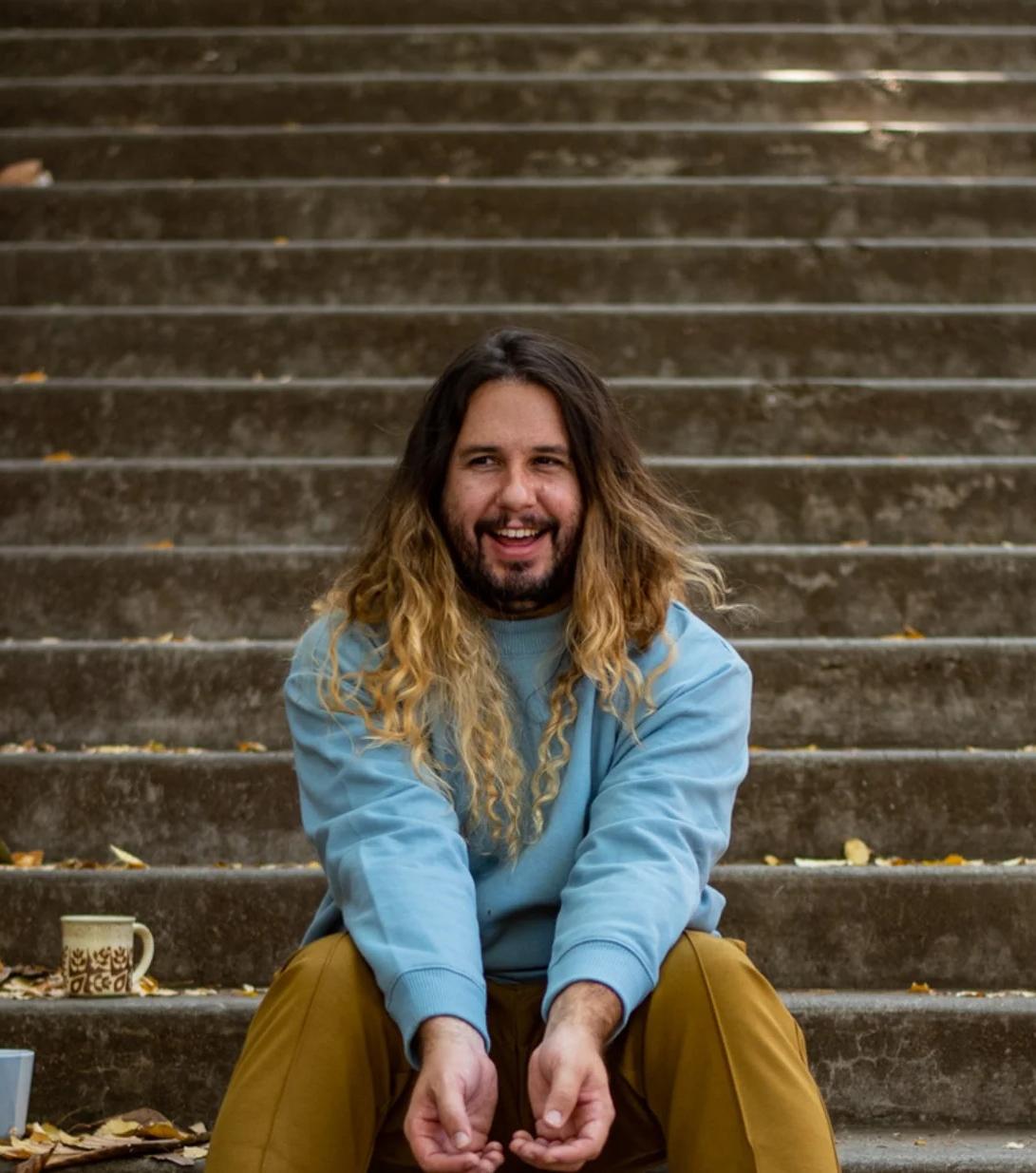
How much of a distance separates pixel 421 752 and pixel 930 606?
5.75ft

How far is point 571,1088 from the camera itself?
2014 millimetres

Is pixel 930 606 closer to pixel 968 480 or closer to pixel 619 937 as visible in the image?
pixel 968 480

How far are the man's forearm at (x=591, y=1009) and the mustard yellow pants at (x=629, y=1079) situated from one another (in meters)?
0.07

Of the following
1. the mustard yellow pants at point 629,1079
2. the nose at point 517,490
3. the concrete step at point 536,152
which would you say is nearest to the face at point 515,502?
the nose at point 517,490

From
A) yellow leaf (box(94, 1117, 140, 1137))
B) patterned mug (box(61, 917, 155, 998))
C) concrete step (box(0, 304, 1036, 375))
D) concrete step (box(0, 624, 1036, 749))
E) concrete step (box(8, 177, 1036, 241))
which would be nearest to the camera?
yellow leaf (box(94, 1117, 140, 1137))

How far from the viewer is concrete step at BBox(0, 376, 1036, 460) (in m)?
4.43

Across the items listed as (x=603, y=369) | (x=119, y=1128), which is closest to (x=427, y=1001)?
(x=119, y=1128)

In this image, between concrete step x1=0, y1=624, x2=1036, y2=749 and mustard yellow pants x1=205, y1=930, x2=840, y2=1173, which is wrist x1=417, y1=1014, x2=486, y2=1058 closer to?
mustard yellow pants x1=205, y1=930, x2=840, y2=1173

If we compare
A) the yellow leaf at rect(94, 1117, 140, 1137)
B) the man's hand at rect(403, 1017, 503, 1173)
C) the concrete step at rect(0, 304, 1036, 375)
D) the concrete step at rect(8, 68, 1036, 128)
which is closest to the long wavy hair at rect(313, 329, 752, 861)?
the man's hand at rect(403, 1017, 503, 1173)

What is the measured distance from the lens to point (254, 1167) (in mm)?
2043

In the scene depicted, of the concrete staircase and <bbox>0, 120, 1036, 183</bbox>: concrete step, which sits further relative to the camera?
<bbox>0, 120, 1036, 183</bbox>: concrete step

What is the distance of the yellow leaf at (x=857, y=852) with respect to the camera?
130 inches

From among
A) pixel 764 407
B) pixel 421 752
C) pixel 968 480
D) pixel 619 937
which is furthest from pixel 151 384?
pixel 619 937

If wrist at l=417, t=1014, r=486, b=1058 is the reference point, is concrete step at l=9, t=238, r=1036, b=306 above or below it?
above
